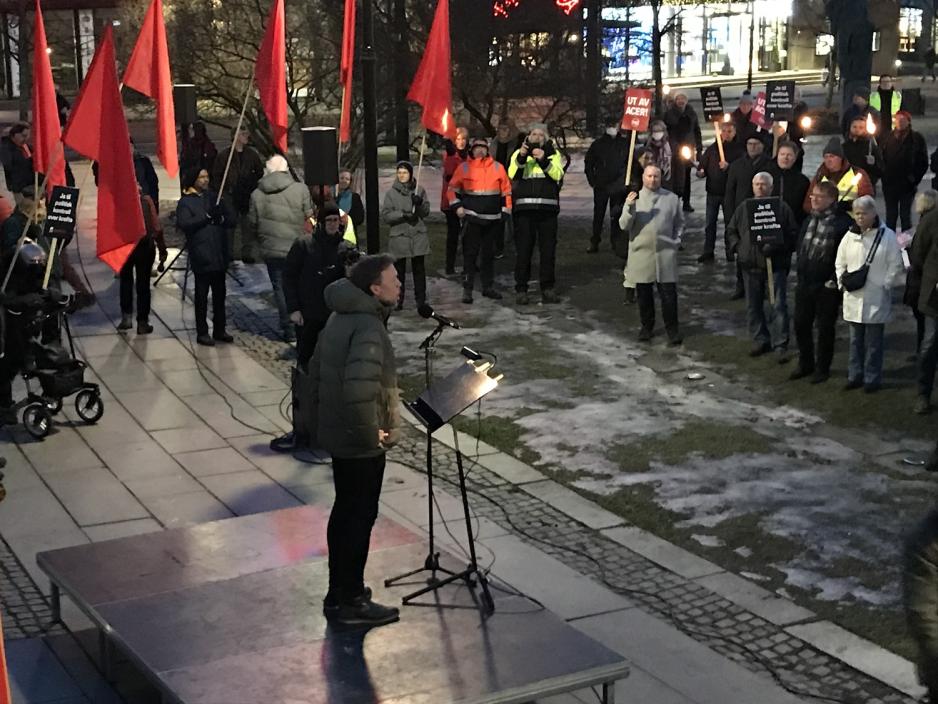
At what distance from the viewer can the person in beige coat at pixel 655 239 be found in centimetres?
1434

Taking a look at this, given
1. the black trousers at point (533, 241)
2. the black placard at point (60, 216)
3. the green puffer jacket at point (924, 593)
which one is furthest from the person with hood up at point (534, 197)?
the green puffer jacket at point (924, 593)

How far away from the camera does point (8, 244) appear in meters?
12.6

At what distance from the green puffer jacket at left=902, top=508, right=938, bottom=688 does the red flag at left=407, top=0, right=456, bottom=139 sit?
9647mm

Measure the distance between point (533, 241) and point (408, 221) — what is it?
154 cm

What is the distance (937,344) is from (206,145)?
13.1 metres

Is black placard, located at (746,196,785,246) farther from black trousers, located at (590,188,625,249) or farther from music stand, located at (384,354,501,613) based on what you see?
music stand, located at (384,354,501,613)

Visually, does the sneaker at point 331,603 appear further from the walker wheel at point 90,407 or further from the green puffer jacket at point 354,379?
the walker wheel at point 90,407

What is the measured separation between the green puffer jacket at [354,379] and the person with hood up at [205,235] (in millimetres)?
7392

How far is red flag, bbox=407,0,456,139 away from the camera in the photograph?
13.6 meters

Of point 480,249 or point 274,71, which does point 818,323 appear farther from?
point 274,71

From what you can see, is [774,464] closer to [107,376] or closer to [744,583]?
[744,583]

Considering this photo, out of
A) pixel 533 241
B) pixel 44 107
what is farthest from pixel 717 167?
pixel 44 107

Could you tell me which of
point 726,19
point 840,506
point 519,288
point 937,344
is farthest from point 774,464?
point 726,19

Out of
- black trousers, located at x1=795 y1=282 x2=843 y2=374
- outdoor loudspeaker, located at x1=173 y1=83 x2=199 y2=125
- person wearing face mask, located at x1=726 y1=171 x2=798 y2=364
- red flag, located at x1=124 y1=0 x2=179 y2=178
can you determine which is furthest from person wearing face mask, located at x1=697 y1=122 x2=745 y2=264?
red flag, located at x1=124 y1=0 x2=179 y2=178
